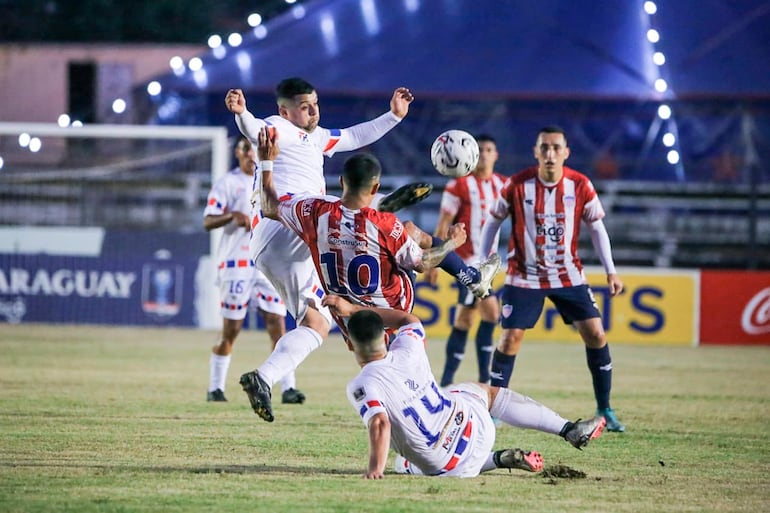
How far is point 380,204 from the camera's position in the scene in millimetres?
8266

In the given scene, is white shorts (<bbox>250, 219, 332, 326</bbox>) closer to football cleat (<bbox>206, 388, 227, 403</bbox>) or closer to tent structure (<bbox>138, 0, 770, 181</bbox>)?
football cleat (<bbox>206, 388, 227, 403</bbox>)

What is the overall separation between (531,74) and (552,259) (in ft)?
52.1

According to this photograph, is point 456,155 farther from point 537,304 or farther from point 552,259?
point 537,304

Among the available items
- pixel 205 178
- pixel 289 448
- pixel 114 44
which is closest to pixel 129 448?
pixel 289 448

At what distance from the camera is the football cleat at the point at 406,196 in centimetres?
804

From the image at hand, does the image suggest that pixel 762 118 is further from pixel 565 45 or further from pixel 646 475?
pixel 646 475

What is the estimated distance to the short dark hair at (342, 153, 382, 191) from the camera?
8.06 m

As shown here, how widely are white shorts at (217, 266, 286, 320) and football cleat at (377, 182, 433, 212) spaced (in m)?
4.46

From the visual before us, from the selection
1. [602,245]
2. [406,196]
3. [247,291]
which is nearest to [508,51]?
[247,291]

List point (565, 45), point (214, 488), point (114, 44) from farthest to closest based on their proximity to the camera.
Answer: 1. point (114, 44)
2. point (565, 45)
3. point (214, 488)

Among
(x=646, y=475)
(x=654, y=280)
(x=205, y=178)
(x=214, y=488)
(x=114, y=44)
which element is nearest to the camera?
(x=214, y=488)

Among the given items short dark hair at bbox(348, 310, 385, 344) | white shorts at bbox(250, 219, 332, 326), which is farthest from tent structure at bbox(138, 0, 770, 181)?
short dark hair at bbox(348, 310, 385, 344)

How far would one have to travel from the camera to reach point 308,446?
9.16 meters

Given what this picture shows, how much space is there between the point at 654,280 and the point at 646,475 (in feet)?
40.8
